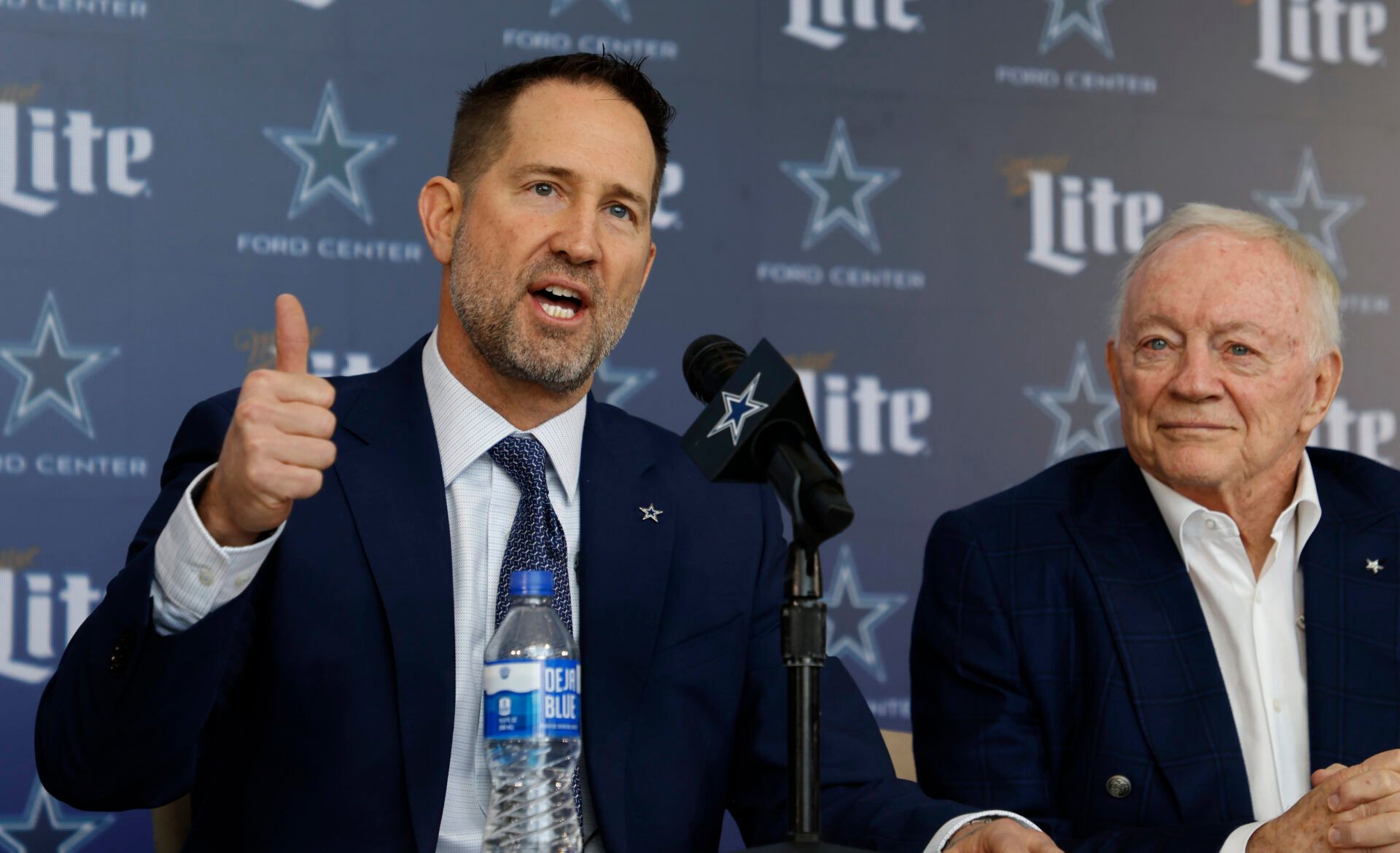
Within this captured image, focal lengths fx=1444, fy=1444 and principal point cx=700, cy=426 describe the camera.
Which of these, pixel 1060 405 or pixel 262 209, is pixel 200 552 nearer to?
pixel 262 209

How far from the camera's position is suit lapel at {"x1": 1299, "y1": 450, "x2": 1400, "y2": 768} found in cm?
219

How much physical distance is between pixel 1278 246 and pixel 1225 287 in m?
0.13

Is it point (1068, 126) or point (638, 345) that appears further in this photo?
point (1068, 126)

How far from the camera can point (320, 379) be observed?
58.8 inches

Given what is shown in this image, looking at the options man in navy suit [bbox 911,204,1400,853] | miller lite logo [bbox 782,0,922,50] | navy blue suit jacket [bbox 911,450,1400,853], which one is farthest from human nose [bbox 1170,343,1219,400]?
miller lite logo [bbox 782,0,922,50]

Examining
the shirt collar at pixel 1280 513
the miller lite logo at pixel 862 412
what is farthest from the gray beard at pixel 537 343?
the miller lite logo at pixel 862 412

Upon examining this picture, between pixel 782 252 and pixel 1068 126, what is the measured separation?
89 cm

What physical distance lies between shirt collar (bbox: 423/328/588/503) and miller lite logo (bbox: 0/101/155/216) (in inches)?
57.8

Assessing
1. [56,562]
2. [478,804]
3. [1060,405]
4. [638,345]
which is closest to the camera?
[478,804]

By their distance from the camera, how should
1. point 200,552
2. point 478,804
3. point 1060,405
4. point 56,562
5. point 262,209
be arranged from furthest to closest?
point 1060,405
point 262,209
point 56,562
point 478,804
point 200,552

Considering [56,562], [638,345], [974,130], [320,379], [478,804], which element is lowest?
[478,804]

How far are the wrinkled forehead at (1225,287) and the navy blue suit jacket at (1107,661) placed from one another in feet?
1.04

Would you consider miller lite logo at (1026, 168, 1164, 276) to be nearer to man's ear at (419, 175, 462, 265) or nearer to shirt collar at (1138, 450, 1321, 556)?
shirt collar at (1138, 450, 1321, 556)

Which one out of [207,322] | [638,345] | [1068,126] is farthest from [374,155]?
[1068,126]
